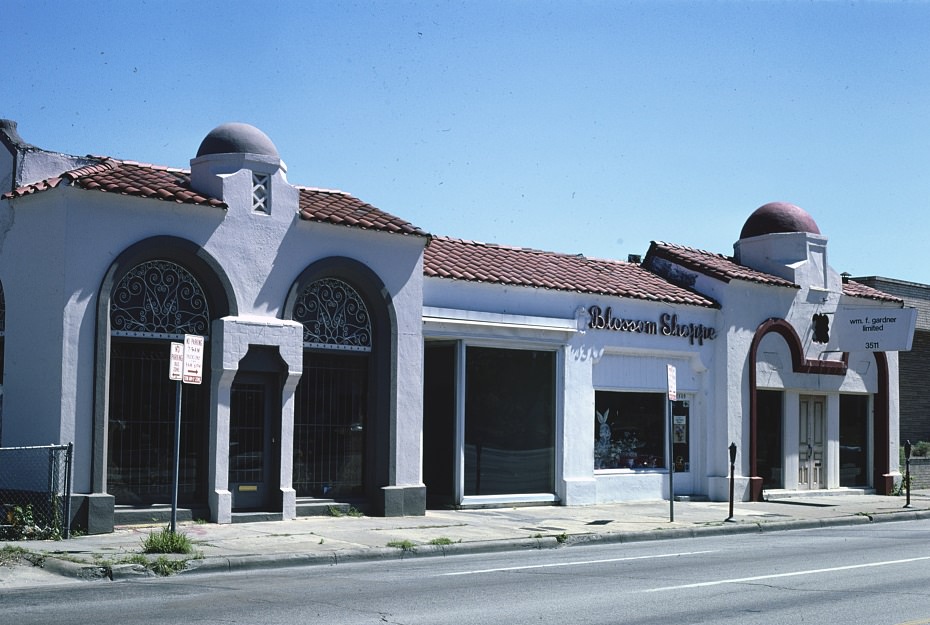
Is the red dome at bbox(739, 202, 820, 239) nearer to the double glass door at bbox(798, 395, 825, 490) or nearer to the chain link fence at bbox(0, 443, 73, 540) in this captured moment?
the double glass door at bbox(798, 395, 825, 490)

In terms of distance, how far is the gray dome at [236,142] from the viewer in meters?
18.0

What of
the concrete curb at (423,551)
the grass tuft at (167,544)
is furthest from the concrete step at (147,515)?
the concrete curb at (423,551)

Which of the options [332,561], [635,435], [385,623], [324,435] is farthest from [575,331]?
[385,623]

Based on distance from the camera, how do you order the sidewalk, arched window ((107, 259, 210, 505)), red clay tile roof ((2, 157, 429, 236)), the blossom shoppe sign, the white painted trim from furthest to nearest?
the blossom shoppe sign < the white painted trim < arched window ((107, 259, 210, 505)) < red clay tile roof ((2, 157, 429, 236)) < the sidewalk

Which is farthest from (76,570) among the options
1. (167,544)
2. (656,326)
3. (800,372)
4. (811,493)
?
(811,493)

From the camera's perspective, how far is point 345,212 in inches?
760

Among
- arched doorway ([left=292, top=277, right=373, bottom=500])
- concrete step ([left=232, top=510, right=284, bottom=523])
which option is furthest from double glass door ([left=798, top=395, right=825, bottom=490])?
concrete step ([left=232, top=510, right=284, bottom=523])

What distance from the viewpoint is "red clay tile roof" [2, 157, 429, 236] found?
637 inches

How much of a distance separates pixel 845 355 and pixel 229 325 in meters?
17.4

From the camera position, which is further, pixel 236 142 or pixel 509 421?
pixel 509 421

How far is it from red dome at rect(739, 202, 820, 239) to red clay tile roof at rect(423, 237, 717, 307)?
3318 millimetres

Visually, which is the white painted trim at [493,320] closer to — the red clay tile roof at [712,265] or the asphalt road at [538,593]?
the red clay tile roof at [712,265]

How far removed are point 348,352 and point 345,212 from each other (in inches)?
94.3

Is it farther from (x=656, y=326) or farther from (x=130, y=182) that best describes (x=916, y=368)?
(x=130, y=182)
